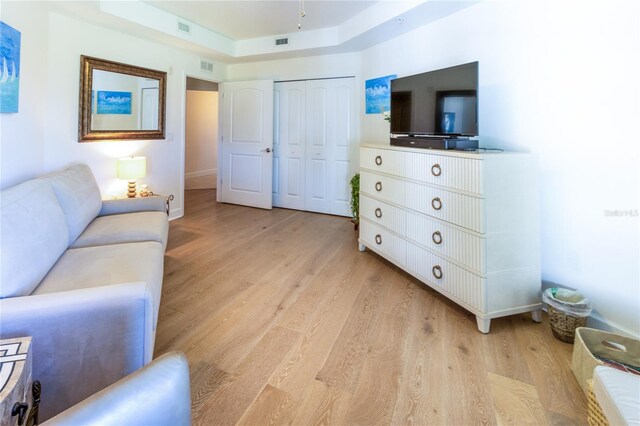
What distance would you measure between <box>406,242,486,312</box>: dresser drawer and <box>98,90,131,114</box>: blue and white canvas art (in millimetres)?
3590

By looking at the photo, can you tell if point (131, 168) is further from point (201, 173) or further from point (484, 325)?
point (201, 173)

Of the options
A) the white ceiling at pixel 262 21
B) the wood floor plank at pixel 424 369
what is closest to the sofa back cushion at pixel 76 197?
the white ceiling at pixel 262 21

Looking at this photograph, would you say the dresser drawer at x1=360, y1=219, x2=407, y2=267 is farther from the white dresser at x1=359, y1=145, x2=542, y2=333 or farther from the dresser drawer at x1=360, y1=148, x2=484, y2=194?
the dresser drawer at x1=360, y1=148, x2=484, y2=194

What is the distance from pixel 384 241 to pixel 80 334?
2361mm

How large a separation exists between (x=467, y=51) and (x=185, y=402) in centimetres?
328

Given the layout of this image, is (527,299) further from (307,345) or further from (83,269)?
(83,269)

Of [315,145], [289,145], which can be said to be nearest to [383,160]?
[315,145]

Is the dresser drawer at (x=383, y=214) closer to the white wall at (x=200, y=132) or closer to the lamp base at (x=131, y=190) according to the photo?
the lamp base at (x=131, y=190)

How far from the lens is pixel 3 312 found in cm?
117

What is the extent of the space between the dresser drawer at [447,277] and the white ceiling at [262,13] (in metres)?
2.74

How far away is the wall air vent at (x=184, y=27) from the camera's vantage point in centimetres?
401

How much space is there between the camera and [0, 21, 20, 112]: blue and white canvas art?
218 centimetres

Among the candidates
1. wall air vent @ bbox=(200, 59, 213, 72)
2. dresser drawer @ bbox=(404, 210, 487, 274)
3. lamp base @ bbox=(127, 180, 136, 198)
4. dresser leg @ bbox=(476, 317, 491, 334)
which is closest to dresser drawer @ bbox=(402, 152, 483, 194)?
dresser drawer @ bbox=(404, 210, 487, 274)

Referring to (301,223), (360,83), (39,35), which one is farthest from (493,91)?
(39,35)
